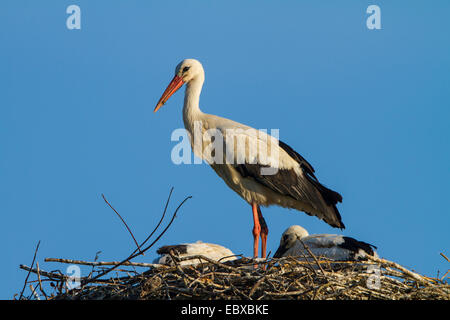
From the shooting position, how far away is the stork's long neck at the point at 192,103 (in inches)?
282

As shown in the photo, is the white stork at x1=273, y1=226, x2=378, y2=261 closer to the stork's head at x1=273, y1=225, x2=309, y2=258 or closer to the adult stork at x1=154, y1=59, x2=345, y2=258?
the adult stork at x1=154, y1=59, x2=345, y2=258

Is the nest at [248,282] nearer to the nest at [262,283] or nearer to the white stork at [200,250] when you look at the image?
the nest at [262,283]

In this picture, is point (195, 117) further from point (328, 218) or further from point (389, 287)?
point (389, 287)

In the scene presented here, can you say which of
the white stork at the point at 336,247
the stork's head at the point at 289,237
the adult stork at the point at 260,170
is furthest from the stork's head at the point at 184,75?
the stork's head at the point at 289,237

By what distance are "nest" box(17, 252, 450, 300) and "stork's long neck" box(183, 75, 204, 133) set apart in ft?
8.24

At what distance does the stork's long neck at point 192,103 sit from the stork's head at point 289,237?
6.12 feet

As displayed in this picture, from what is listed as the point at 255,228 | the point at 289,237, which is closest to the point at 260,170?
the point at 255,228

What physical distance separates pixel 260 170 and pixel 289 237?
1.56 metres

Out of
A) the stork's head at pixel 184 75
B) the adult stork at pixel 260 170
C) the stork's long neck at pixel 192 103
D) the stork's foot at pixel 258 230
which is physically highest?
the stork's head at pixel 184 75

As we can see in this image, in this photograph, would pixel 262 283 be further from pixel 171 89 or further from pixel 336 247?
pixel 171 89

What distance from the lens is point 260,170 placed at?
22.6 ft

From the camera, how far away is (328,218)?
683 cm

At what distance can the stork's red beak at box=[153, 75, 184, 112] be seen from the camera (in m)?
7.37
